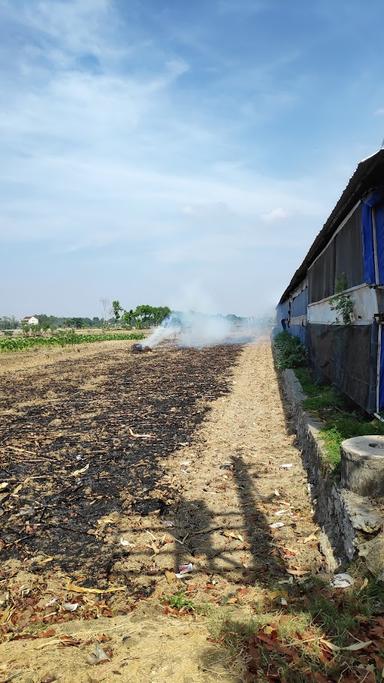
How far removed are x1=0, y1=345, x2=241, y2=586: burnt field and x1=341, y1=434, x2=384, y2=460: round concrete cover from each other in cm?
240

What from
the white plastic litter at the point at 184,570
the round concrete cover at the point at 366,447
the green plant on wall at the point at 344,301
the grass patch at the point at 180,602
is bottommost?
the white plastic litter at the point at 184,570

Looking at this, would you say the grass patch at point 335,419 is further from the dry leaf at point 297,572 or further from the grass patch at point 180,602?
the grass patch at point 180,602

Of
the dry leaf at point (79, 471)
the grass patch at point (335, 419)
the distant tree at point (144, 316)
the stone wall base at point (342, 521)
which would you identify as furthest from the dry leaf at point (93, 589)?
the distant tree at point (144, 316)

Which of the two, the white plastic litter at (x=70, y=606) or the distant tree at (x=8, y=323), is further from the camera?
the distant tree at (x=8, y=323)

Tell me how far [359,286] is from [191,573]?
489 cm

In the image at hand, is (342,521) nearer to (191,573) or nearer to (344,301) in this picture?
(191,573)

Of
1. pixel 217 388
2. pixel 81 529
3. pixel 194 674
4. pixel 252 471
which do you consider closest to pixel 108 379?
pixel 217 388

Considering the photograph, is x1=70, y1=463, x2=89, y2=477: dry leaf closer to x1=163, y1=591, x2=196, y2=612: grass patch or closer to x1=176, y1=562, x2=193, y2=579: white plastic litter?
x1=176, y1=562, x2=193, y2=579: white plastic litter

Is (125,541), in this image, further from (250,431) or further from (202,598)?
(250,431)

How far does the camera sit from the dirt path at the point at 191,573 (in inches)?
107

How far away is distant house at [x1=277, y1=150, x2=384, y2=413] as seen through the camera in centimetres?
579

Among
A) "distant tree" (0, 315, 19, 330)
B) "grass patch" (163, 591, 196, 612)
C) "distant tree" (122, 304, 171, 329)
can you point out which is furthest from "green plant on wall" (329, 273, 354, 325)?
"distant tree" (0, 315, 19, 330)

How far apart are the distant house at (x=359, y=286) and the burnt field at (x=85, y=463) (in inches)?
125

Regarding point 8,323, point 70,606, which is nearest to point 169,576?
point 70,606
